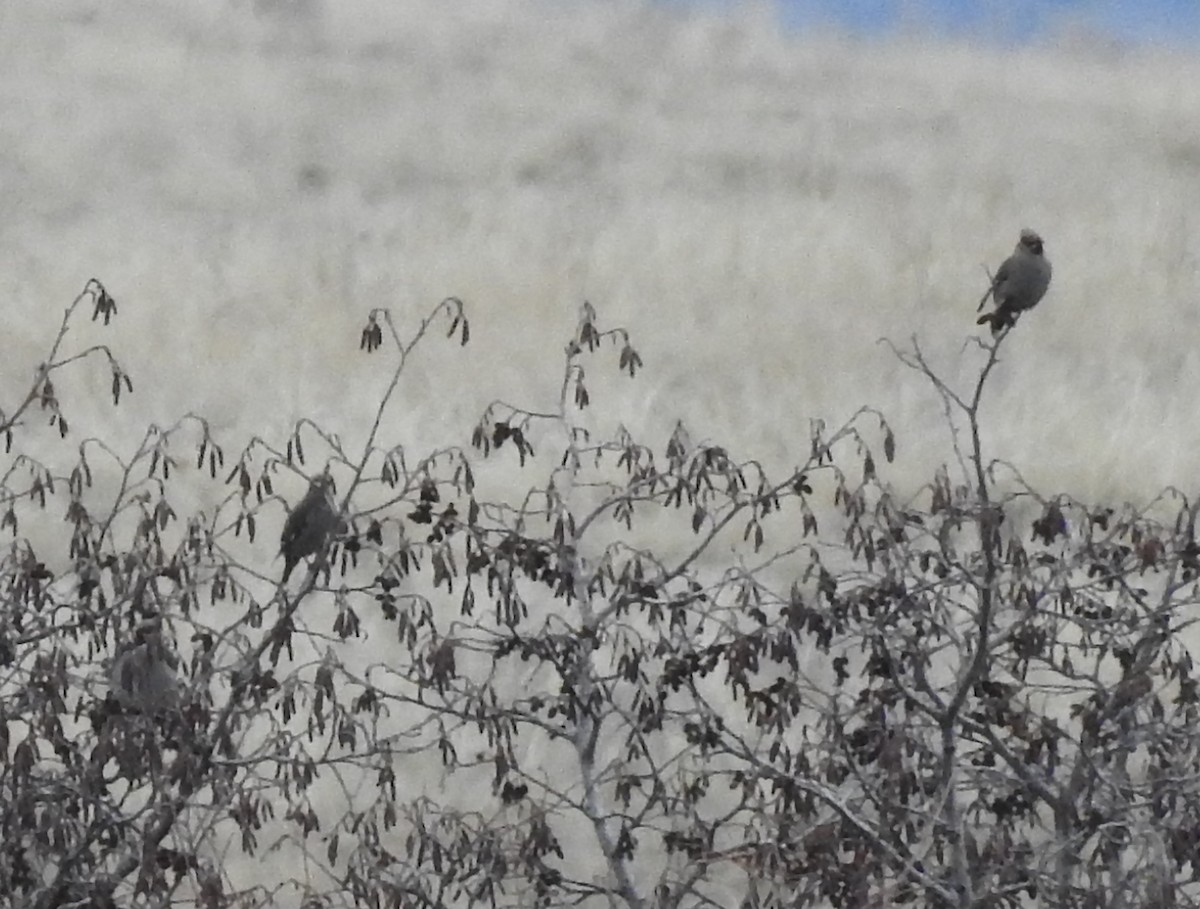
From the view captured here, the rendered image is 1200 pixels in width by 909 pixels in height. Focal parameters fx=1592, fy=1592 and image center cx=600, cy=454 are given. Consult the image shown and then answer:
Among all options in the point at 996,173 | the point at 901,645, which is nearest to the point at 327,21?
the point at 996,173

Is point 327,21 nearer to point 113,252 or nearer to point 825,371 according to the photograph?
point 113,252

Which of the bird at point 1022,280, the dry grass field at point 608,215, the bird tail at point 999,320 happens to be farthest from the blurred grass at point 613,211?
the bird tail at point 999,320

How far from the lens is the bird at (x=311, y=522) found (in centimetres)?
269

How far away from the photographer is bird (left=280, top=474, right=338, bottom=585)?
8.84 ft

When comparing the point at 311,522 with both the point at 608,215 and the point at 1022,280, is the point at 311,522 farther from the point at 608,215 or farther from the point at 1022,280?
the point at 608,215

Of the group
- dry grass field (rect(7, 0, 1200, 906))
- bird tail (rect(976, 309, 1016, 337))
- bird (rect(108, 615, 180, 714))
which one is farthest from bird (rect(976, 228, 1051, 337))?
dry grass field (rect(7, 0, 1200, 906))

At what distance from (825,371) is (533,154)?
3.09 m

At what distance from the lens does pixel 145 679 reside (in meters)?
2.62

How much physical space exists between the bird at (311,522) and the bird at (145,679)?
25 centimetres

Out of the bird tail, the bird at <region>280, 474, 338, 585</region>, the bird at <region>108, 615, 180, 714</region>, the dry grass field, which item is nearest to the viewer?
the bird tail

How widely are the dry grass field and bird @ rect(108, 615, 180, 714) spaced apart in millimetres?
3119

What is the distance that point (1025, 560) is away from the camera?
2.92 meters

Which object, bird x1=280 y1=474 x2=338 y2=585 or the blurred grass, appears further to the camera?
the blurred grass

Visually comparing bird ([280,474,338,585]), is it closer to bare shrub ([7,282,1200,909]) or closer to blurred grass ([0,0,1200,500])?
bare shrub ([7,282,1200,909])
